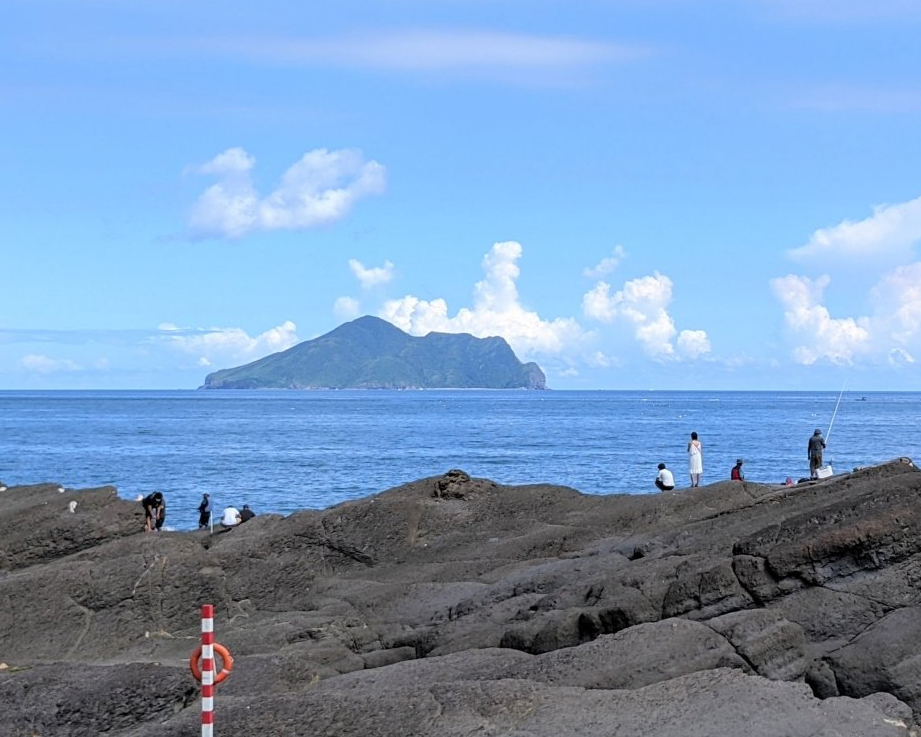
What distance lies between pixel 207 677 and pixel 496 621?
5.94 metres

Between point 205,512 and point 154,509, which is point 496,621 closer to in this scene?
point 154,509

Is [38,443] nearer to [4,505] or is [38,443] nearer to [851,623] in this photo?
[4,505]

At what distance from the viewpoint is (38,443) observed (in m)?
105

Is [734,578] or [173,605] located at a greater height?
[734,578]

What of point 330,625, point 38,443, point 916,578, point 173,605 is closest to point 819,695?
point 916,578

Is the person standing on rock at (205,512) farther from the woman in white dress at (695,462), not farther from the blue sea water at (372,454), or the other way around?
the woman in white dress at (695,462)

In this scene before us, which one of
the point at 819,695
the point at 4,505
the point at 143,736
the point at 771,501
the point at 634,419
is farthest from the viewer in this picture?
the point at 634,419

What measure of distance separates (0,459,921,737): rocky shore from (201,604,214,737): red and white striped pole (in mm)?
236

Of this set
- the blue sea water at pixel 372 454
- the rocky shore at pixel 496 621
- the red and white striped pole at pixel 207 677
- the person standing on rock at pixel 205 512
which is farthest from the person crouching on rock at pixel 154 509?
the red and white striped pole at pixel 207 677

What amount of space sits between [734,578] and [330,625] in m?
5.62

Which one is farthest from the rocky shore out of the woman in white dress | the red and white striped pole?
the woman in white dress

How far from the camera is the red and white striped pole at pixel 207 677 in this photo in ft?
30.0

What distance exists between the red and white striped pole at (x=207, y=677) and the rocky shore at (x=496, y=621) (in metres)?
0.24

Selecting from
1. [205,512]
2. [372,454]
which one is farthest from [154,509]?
[372,454]
